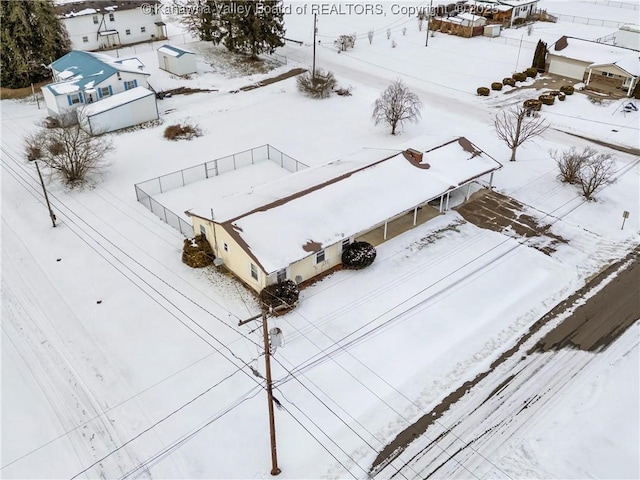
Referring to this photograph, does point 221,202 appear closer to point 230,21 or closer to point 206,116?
point 206,116

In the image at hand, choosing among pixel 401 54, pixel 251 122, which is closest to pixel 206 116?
pixel 251 122

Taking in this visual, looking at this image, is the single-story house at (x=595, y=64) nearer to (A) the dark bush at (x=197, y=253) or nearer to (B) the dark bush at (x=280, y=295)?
(B) the dark bush at (x=280, y=295)

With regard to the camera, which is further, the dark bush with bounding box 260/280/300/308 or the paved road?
the dark bush with bounding box 260/280/300/308

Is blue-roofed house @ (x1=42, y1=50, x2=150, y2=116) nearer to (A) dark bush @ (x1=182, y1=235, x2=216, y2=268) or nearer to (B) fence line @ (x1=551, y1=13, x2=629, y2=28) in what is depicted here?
(A) dark bush @ (x1=182, y1=235, x2=216, y2=268)

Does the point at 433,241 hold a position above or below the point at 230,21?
below

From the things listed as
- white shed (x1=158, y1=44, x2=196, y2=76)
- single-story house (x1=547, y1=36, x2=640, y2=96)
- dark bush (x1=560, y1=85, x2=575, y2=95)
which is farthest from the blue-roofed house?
single-story house (x1=547, y1=36, x2=640, y2=96)

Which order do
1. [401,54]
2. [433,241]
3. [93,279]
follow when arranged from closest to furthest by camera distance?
[93,279]
[433,241]
[401,54]

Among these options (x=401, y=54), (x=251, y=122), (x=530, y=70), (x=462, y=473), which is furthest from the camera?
(x=401, y=54)
